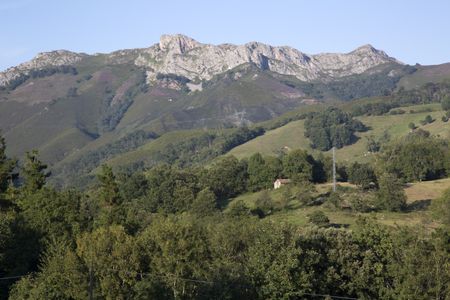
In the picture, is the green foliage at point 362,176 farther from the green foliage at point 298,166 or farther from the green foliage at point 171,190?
the green foliage at point 171,190

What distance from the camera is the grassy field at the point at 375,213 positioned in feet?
300

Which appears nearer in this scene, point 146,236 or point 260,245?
point 260,245

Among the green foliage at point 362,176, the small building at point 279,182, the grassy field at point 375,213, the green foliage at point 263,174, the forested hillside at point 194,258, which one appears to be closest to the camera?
the forested hillside at point 194,258

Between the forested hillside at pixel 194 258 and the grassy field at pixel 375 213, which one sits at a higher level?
the forested hillside at pixel 194 258

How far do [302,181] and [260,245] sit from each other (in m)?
70.4

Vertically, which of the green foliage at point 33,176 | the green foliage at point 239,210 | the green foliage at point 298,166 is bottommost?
the green foliage at point 239,210

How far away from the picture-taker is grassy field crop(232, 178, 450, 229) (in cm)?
9138

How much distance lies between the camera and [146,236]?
5381 centimetres

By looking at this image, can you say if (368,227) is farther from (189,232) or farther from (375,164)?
(375,164)

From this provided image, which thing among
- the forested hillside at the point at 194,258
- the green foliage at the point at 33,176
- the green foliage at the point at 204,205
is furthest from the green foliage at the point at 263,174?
the green foliage at the point at 33,176

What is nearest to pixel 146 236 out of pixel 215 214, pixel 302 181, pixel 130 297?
pixel 130 297

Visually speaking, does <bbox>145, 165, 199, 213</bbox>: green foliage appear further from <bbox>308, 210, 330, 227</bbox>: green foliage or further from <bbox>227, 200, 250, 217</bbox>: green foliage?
<bbox>308, 210, 330, 227</bbox>: green foliage

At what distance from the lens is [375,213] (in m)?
97.8

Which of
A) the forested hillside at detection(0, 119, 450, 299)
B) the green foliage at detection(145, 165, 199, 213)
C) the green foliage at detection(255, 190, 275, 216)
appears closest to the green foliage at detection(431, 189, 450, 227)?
the green foliage at detection(255, 190, 275, 216)
